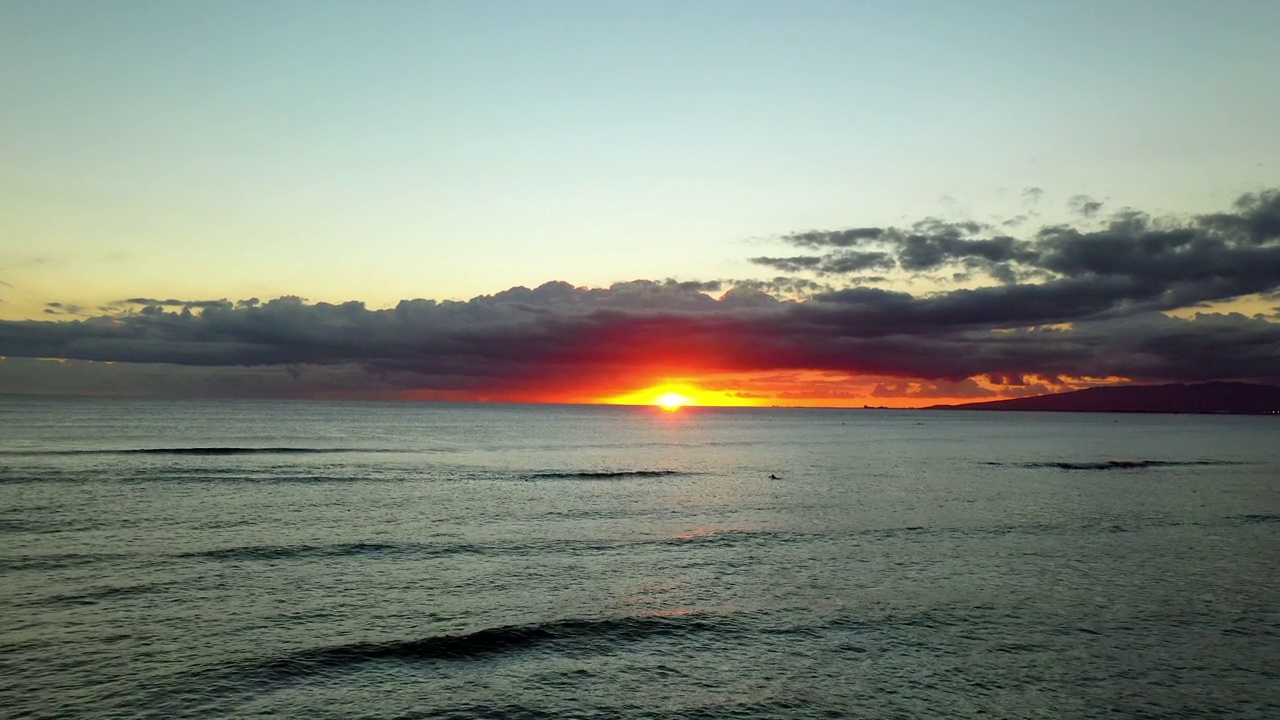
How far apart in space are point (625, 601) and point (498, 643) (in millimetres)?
7690

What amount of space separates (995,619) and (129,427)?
187734 mm

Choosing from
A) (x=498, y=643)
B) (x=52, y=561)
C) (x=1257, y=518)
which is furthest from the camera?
(x=1257, y=518)

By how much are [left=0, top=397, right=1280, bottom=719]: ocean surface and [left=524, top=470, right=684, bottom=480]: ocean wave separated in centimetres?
1211

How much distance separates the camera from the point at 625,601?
35.8 m

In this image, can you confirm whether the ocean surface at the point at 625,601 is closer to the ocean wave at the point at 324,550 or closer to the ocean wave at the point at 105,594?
the ocean wave at the point at 105,594

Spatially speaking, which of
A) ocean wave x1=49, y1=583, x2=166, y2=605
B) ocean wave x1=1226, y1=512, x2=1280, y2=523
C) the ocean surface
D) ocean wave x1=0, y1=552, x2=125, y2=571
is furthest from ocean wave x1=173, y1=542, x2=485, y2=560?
ocean wave x1=1226, y1=512, x2=1280, y2=523

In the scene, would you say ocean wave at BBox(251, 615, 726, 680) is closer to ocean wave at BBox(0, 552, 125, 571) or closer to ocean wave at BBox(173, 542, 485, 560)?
ocean wave at BBox(173, 542, 485, 560)

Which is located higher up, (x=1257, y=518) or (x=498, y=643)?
(x=498, y=643)

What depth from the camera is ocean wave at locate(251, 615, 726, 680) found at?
90.4ft

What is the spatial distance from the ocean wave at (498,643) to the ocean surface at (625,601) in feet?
0.45

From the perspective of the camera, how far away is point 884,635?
31.5 meters

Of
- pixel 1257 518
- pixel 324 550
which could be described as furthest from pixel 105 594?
pixel 1257 518

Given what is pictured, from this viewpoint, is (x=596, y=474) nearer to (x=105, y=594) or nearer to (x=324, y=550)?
(x=324, y=550)

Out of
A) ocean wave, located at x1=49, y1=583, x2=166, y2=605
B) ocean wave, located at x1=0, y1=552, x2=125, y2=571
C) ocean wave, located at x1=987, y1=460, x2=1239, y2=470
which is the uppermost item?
ocean wave, located at x1=49, y1=583, x2=166, y2=605
